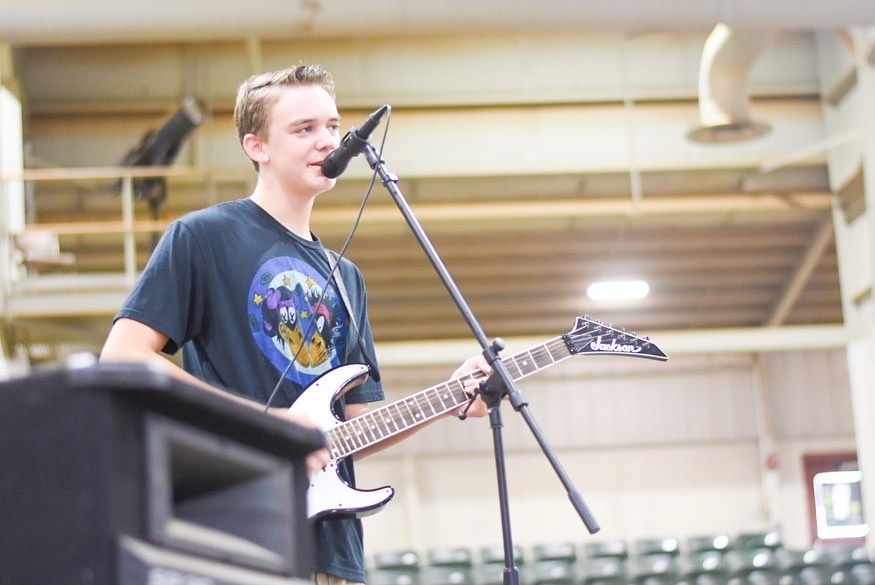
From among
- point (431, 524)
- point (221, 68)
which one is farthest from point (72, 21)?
point (431, 524)

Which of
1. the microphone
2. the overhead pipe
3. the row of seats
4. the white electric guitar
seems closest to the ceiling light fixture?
the overhead pipe

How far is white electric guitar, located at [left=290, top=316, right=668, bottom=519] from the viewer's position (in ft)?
8.45

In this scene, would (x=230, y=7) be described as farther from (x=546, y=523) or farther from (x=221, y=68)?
(x=546, y=523)

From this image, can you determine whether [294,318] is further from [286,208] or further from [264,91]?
[264,91]

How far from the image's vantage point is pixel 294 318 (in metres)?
2.65

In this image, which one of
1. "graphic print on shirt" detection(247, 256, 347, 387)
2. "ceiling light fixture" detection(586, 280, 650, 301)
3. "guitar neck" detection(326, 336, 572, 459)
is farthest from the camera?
"ceiling light fixture" detection(586, 280, 650, 301)

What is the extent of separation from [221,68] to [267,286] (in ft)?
33.3

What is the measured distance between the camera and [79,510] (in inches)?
44.6

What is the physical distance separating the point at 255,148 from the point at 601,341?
103 centimetres

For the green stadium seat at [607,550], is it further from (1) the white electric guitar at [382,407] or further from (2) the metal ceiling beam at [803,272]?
(1) the white electric guitar at [382,407]

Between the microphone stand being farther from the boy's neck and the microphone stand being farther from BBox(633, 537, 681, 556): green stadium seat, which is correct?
BBox(633, 537, 681, 556): green stadium seat

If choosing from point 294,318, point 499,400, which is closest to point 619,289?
point 499,400

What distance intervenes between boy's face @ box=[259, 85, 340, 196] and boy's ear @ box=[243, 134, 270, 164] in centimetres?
1

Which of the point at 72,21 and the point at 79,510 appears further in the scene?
the point at 72,21
